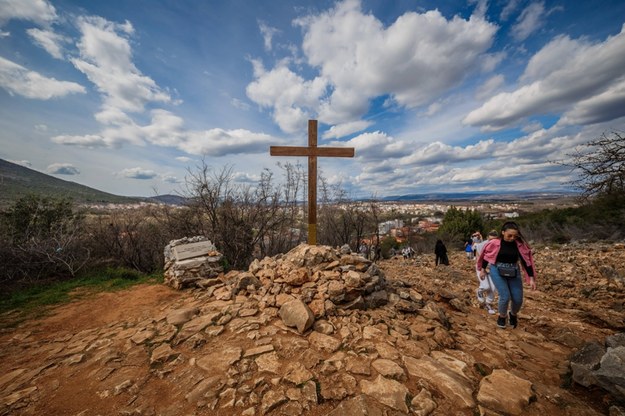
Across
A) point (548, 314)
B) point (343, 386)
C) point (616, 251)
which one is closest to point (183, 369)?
point (343, 386)

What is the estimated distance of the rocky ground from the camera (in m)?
2.51

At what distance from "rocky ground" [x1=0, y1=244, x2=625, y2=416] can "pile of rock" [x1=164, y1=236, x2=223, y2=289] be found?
0.51 metres

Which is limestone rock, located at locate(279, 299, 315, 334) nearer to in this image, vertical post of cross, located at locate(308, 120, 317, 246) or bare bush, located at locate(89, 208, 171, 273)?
vertical post of cross, located at locate(308, 120, 317, 246)

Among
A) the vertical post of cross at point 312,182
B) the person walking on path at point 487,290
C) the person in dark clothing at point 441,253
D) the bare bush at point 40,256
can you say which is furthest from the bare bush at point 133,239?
the person in dark clothing at point 441,253

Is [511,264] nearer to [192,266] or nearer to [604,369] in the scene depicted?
[604,369]

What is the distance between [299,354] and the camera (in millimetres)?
3180

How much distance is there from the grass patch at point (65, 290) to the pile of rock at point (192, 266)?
88 centimetres

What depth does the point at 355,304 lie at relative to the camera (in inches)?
171

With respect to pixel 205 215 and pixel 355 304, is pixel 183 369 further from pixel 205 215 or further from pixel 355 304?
pixel 205 215

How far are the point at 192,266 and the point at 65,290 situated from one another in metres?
3.73

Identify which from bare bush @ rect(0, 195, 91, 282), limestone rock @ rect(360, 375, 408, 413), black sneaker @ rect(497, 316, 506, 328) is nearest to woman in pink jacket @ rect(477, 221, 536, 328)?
black sneaker @ rect(497, 316, 506, 328)

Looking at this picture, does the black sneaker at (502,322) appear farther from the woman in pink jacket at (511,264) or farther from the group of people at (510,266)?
the woman in pink jacket at (511,264)

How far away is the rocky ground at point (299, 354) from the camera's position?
8.23 ft

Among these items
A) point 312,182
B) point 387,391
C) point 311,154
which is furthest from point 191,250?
point 387,391
